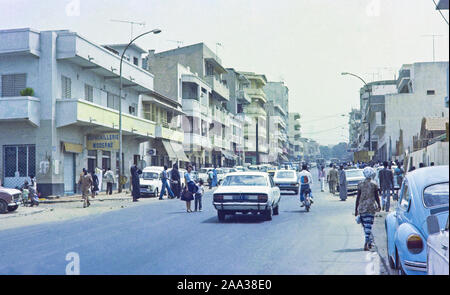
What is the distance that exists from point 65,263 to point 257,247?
3.66 meters

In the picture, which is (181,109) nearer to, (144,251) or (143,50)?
(143,50)

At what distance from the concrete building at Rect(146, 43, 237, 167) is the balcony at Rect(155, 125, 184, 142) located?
115 inches

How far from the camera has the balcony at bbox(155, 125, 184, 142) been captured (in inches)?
1807

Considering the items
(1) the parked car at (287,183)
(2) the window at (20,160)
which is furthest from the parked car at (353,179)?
(2) the window at (20,160)

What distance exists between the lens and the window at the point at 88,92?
3493 cm

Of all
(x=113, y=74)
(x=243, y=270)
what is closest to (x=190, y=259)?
(x=243, y=270)

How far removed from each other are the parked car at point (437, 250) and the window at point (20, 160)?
91.2 ft

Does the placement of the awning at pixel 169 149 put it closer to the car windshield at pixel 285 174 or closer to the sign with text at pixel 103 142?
the sign with text at pixel 103 142

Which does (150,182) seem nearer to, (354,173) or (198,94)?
(354,173)

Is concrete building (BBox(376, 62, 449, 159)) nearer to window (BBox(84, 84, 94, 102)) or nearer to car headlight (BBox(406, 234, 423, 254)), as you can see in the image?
window (BBox(84, 84, 94, 102))

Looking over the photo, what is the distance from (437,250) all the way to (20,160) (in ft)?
93.9

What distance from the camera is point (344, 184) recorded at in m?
26.4

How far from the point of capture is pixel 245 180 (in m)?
17.5

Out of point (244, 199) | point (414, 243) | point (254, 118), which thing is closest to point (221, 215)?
point (244, 199)
